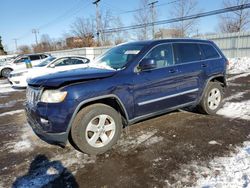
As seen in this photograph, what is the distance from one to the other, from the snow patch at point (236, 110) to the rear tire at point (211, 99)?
0.76 feet

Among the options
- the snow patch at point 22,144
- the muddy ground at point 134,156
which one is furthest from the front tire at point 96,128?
the snow patch at point 22,144

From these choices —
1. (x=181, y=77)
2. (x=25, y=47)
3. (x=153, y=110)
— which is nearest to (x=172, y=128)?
(x=153, y=110)

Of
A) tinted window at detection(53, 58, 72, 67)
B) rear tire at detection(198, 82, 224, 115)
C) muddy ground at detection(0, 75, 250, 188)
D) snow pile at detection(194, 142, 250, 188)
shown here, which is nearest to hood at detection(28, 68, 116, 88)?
muddy ground at detection(0, 75, 250, 188)

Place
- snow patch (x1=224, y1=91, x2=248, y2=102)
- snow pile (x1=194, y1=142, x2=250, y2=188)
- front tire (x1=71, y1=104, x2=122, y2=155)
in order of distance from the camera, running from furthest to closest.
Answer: snow patch (x1=224, y1=91, x2=248, y2=102) → front tire (x1=71, y1=104, x2=122, y2=155) → snow pile (x1=194, y1=142, x2=250, y2=188)

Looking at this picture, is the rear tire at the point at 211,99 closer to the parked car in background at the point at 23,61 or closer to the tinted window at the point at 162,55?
the tinted window at the point at 162,55

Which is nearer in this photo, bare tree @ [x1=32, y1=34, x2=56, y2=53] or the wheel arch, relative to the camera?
the wheel arch

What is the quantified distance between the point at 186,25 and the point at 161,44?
29.9 m

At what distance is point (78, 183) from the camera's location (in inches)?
124

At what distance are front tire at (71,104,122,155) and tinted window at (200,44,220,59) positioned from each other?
2721mm

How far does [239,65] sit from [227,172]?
13584mm

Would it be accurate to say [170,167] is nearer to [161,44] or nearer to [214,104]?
[161,44]

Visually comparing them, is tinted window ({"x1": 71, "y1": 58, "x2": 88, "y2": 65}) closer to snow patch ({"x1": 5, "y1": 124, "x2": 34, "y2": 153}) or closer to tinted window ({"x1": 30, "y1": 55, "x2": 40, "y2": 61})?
tinted window ({"x1": 30, "y1": 55, "x2": 40, "y2": 61})

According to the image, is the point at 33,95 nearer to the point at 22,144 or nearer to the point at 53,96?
the point at 53,96

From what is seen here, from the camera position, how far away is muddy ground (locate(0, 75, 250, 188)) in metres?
3.21
